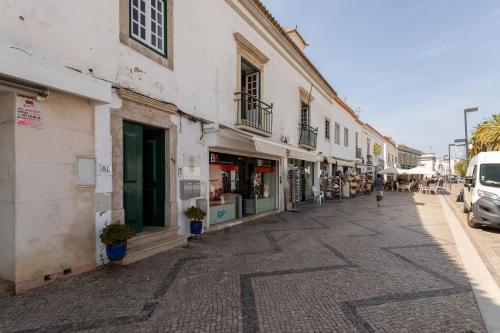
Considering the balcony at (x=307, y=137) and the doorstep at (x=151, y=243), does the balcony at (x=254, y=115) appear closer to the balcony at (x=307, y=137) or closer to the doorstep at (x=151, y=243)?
the balcony at (x=307, y=137)

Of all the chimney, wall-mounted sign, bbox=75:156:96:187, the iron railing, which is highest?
the chimney

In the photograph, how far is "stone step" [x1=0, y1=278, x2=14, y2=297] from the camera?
145 inches

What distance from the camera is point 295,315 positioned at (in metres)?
3.31

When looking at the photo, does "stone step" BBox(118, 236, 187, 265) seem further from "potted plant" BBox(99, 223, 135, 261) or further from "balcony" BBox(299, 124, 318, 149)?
"balcony" BBox(299, 124, 318, 149)

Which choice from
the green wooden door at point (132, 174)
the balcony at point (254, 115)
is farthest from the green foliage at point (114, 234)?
the balcony at point (254, 115)

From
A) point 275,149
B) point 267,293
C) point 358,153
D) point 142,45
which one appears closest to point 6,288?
point 267,293

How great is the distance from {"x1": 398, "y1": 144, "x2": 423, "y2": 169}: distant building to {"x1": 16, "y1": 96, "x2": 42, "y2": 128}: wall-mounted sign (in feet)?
152

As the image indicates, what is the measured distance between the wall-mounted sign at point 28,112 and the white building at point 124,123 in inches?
0.5

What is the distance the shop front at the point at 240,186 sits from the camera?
8586 mm

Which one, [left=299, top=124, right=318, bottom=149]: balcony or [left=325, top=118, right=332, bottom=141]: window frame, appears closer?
[left=299, top=124, right=318, bottom=149]: balcony

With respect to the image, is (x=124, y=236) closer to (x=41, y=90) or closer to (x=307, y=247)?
(x=41, y=90)

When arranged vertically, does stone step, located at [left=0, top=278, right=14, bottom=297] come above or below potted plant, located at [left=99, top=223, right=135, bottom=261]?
below

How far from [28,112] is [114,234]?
2.09 meters

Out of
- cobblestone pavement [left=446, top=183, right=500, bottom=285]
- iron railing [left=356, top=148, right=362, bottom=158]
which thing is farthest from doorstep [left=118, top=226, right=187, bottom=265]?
iron railing [left=356, top=148, right=362, bottom=158]
